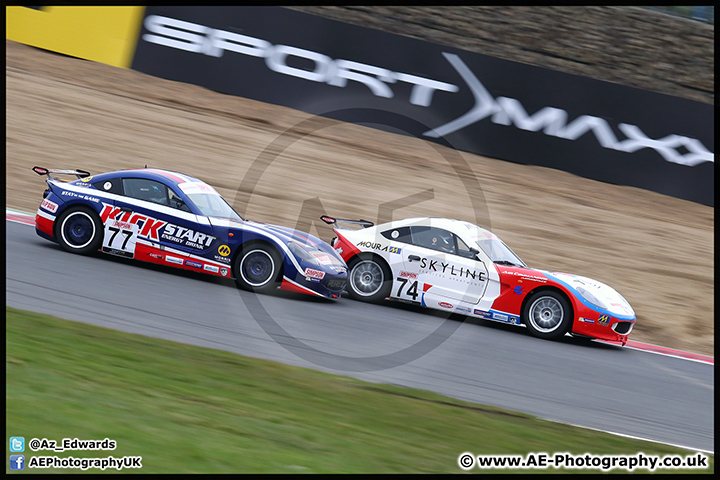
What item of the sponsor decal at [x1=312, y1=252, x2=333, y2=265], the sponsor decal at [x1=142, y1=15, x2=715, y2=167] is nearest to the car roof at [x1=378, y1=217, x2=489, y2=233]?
the sponsor decal at [x1=312, y1=252, x2=333, y2=265]

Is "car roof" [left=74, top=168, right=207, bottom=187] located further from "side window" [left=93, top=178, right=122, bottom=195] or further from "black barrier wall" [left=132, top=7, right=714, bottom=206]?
"black barrier wall" [left=132, top=7, right=714, bottom=206]

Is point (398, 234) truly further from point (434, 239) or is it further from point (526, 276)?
point (526, 276)

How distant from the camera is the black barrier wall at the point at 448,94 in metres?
14.1

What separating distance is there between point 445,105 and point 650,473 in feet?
34.2

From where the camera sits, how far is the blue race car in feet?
29.9

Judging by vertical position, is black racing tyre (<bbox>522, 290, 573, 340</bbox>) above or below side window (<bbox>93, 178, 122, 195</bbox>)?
below

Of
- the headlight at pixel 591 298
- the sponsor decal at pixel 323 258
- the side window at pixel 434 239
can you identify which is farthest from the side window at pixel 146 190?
the headlight at pixel 591 298

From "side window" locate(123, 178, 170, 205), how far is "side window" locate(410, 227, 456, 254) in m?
3.37

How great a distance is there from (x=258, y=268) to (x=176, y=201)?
4.61 ft

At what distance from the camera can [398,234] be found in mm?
10031

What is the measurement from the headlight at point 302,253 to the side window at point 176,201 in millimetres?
1450

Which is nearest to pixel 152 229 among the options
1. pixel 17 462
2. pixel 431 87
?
pixel 17 462

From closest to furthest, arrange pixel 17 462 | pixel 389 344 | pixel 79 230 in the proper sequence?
pixel 17 462 < pixel 389 344 < pixel 79 230

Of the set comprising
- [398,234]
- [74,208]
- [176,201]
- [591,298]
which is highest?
[176,201]
